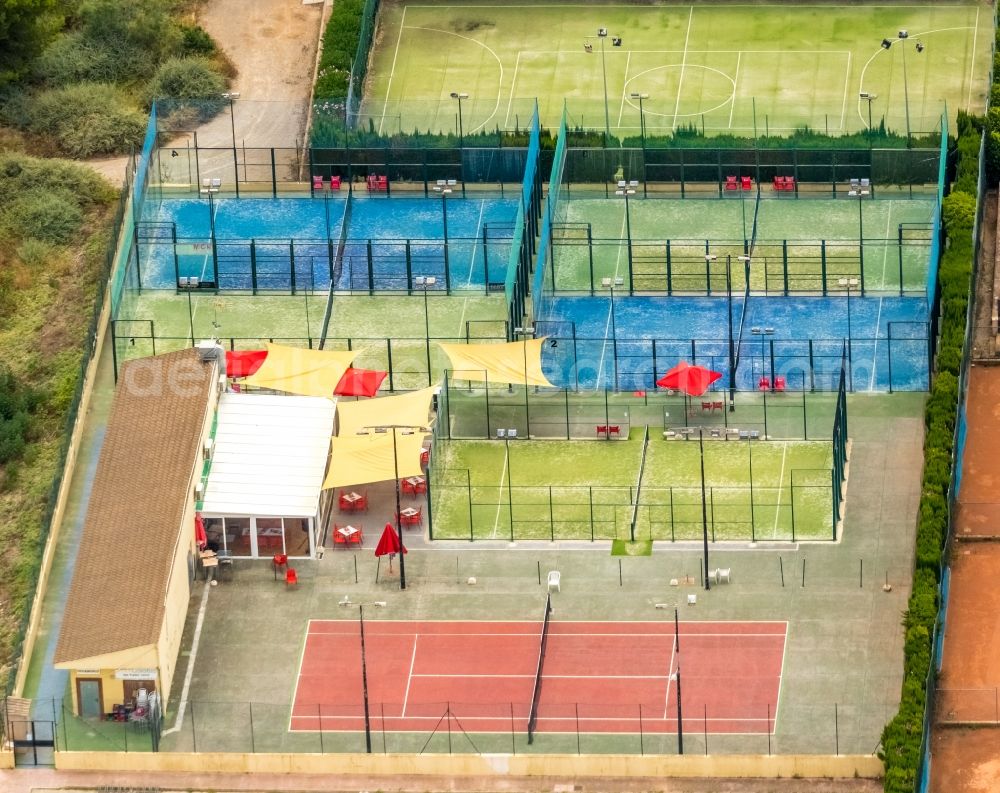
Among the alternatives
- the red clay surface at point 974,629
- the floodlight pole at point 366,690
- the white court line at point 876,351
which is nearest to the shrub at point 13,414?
the floodlight pole at point 366,690

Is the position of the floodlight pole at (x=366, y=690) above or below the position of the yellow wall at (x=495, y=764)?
above

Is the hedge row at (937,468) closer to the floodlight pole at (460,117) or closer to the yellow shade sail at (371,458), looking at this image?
the yellow shade sail at (371,458)

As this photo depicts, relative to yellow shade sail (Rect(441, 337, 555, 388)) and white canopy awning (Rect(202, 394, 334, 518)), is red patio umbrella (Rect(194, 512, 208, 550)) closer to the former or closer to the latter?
white canopy awning (Rect(202, 394, 334, 518))

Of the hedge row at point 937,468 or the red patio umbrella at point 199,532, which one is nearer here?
the hedge row at point 937,468

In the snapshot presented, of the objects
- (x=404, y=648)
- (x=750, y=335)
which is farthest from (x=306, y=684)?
(x=750, y=335)

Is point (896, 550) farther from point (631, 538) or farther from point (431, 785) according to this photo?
point (431, 785)

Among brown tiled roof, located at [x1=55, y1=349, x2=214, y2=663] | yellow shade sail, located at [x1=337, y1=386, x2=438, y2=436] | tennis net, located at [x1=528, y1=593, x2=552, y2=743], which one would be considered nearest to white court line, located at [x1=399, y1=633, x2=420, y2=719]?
tennis net, located at [x1=528, y1=593, x2=552, y2=743]

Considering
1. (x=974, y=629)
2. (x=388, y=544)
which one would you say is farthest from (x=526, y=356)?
(x=974, y=629)

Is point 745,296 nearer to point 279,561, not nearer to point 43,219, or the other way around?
point 279,561

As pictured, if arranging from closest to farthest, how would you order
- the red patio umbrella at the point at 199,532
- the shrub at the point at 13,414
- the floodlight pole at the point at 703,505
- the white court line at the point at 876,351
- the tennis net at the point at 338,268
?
the floodlight pole at the point at 703,505 → the red patio umbrella at the point at 199,532 → the shrub at the point at 13,414 → the white court line at the point at 876,351 → the tennis net at the point at 338,268
